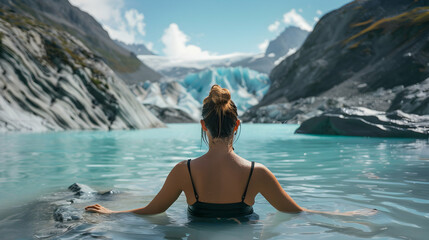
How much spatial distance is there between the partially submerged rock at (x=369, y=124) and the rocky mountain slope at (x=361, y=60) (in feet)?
71.8

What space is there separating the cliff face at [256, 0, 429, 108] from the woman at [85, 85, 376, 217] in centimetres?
6063

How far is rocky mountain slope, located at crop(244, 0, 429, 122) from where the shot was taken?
58344 mm

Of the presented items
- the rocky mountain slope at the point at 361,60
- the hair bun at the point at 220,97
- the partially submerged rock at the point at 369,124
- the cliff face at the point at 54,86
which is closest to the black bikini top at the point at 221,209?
the hair bun at the point at 220,97

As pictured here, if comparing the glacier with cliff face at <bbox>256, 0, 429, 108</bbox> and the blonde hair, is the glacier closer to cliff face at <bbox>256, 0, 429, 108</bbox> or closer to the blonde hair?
cliff face at <bbox>256, 0, 429, 108</bbox>

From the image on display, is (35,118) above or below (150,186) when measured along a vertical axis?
above

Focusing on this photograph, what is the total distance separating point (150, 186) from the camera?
7191mm

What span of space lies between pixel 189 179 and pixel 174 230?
686 millimetres

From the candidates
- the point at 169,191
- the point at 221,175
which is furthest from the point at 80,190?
the point at 221,175

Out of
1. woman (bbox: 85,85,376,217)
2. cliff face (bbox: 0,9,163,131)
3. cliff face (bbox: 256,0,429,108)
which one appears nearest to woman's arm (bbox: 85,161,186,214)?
woman (bbox: 85,85,376,217)

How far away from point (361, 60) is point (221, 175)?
78016 mm

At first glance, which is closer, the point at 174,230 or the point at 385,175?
the point at 174,230

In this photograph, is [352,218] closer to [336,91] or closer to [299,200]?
[299,200]

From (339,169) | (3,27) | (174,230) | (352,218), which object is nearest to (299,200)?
(352,218)

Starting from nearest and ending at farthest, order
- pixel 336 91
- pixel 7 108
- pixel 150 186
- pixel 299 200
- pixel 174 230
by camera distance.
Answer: pixel 174 230 → pixel 299 200 → pixel 150 186 → pixel 7 108 → pixel 336 91
